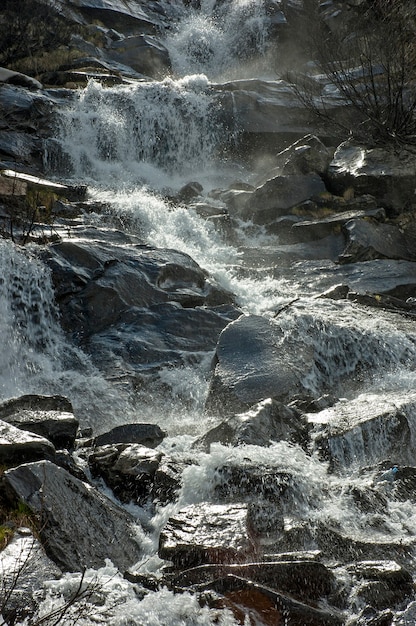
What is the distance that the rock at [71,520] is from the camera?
14.3ft

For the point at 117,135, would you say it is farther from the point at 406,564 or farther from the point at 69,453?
the point at 406,564

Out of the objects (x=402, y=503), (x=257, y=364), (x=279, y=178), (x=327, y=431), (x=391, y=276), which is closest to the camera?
(x=402, y=503)

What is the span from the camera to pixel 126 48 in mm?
26172

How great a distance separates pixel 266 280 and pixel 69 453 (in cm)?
712

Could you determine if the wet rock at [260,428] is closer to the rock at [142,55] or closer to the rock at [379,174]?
the rock at [379,174]

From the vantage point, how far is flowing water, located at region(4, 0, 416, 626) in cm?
551

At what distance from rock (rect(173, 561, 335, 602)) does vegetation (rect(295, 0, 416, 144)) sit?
46.0 feet

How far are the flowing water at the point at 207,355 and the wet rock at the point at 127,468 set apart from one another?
24cm

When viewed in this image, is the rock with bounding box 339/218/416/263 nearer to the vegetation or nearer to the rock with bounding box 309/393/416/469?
the vegetation

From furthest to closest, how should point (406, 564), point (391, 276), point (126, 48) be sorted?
point (126, 48), point (391, 276), point (406, 564)

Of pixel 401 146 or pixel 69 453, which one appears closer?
pixel 69 453

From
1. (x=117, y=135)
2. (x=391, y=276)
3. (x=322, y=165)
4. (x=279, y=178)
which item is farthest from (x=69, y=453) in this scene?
(x=117, y=135)

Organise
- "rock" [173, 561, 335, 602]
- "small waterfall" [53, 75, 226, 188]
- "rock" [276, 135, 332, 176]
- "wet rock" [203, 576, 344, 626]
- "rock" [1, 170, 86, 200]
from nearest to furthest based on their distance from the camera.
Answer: "wet rock" [203, 576, 344, 626] < "rock" [173, 561, 335, 602] < "rock" [1, 170, 86, 200] < "rock" [276, 135, 332, 176] < "small waterfall" [53, 75, 226, 188]

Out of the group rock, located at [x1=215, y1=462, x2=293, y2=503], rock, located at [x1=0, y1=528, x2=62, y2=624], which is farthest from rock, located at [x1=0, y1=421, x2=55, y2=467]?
rock, located at [x1=215, y1=462, x2=293, y2=503]
